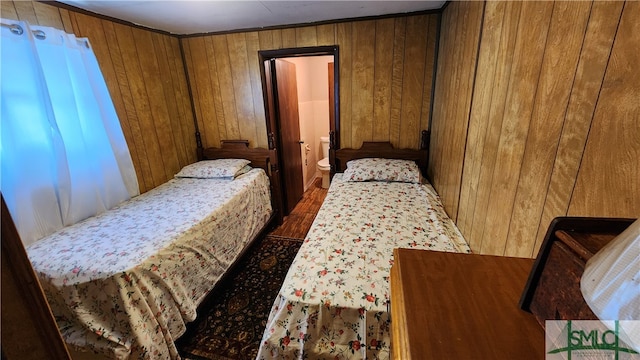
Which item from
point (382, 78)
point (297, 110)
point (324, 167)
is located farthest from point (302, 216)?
point (382, 78)

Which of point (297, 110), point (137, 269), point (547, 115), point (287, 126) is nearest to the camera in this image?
point (547, 115)

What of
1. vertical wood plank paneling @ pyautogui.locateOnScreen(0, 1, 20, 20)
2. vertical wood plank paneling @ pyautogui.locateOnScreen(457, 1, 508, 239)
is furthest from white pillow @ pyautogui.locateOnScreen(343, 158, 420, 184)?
vertical wood plank paneling @ pyautogui.locateOnScreen(0, 1, 20, 20)

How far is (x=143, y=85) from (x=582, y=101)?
2965 millimetres

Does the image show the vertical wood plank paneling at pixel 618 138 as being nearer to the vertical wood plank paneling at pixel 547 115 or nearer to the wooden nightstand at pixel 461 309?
the vertical wood plank paneling at pixel 547 115

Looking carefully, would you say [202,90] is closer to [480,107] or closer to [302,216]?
[302,216]

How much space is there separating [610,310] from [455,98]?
173 centimetres

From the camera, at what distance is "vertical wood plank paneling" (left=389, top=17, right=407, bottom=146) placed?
2.37 m

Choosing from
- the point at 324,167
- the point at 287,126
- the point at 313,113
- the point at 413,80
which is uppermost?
the point at 413,80

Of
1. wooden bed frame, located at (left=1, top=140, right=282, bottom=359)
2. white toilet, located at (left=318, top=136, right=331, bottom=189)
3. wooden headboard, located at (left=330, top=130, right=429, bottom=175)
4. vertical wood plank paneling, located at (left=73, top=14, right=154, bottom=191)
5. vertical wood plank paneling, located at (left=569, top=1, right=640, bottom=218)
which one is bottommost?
white toilet, located at (left=318, top=136, right=331, bottom=189)

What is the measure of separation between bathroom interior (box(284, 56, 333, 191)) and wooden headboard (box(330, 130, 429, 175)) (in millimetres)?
1222

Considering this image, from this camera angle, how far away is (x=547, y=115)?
85 centimetres

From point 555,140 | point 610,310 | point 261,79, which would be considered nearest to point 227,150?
point 261,79

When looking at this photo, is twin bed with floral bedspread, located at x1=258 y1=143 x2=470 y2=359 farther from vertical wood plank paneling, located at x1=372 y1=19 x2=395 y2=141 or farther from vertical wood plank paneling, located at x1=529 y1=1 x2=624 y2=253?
vertical wood plank paneling, located at x1=372 y1=19 x2=395 y2=141

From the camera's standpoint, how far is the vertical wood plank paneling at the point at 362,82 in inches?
96.4
